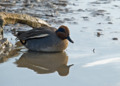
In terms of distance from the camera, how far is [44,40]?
25.2 feet

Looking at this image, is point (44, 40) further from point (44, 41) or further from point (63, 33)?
point (63, 33)

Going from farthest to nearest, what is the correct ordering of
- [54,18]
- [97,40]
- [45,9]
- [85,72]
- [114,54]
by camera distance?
[45,9]
[54,18]
[97,40]
[114,54]
[85,72]

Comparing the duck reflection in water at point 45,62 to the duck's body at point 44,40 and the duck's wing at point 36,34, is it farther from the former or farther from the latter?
the duck's wing at point 36,34

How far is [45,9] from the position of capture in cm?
1138

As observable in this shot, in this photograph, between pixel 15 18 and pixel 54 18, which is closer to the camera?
pixel 15 18

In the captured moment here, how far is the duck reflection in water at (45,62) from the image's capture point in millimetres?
6440

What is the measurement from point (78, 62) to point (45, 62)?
635mm

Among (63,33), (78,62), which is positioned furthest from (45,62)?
(63,33)

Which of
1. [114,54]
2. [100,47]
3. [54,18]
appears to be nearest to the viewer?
[114,54]

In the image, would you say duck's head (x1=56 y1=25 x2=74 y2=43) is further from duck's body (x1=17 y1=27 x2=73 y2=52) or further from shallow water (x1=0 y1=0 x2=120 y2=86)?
shallow water (x1=0 y1=0 x2=120 y2=86)

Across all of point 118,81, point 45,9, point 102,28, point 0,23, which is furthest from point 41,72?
point 45,9

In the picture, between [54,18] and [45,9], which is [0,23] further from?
[45,9]

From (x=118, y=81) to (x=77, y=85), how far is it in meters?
0.66

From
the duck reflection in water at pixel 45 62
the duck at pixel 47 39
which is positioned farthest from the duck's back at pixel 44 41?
the duck reflection in water at pixel 45 62
